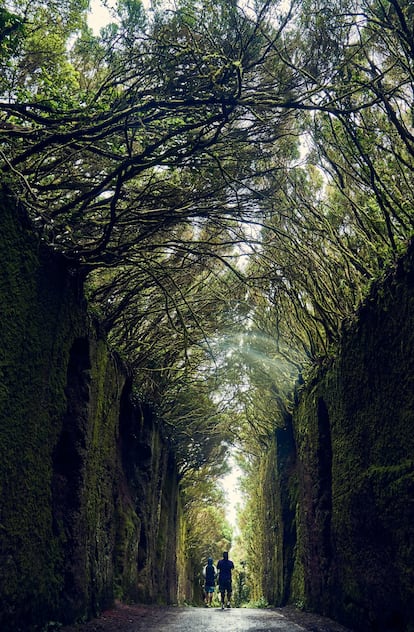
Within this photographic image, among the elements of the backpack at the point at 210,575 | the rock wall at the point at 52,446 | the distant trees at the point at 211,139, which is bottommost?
the backpack at the point at 210,575

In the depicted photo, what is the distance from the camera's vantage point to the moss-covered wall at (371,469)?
6.57m

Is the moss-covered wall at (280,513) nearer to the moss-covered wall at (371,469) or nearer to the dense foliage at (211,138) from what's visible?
the moss-covered wall at (371,469)

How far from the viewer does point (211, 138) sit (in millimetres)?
6730

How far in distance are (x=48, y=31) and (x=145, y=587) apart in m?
13.2

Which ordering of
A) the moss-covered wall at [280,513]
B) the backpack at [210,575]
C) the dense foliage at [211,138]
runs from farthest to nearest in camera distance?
the backpack at [210,575]
the moss-covered wall at [280,513]
the dense foliage at [211,138]

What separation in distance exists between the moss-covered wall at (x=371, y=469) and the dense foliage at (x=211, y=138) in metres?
0.77

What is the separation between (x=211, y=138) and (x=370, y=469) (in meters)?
4.61

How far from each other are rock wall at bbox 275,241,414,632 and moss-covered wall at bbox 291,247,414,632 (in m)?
0.01

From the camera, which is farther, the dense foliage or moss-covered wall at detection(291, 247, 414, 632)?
moss-covered wall at detection(291, 247, 414, 632)

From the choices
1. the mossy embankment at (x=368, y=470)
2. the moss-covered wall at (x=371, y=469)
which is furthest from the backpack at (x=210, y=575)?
the moss-covered wall at (x=371, y=469)

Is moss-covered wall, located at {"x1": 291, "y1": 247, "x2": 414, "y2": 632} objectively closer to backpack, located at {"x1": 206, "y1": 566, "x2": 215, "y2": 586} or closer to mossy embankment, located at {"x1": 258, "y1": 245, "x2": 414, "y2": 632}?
mossy embankment, located at {"x1": 258, "y1": 245, "x2": 414, "y2": 632}

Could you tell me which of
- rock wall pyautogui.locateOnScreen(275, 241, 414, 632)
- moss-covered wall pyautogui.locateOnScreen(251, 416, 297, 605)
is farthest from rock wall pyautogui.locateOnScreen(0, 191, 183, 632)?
moss-covered wall pyautogui.locateOnScreen(251, 416, 297, 605)

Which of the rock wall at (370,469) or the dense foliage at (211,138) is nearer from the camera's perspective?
the dense foliage at (211,138)

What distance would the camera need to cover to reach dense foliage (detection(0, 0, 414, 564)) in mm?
5973
